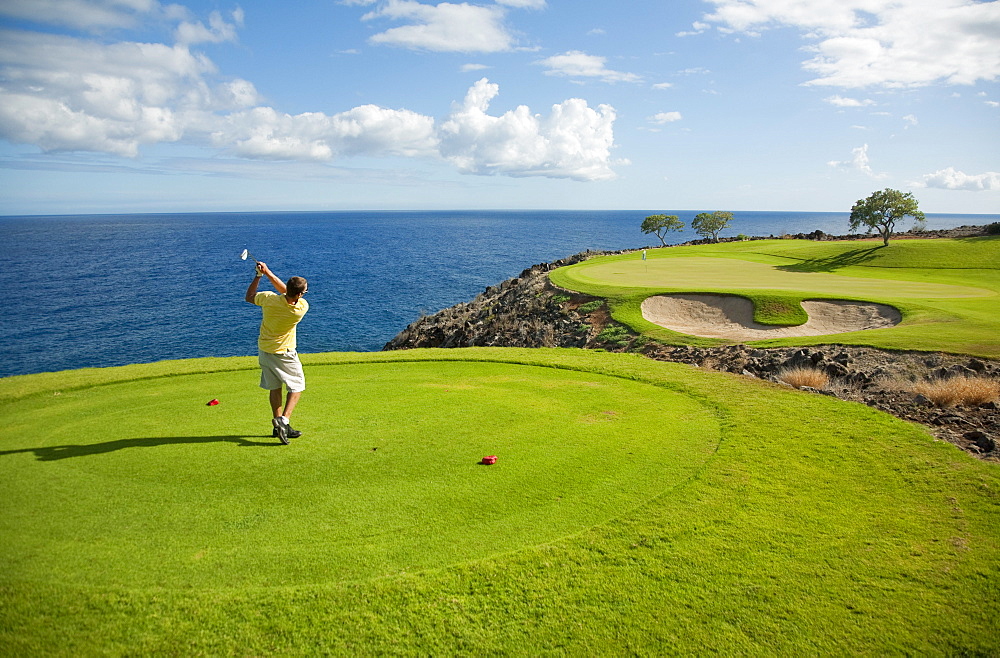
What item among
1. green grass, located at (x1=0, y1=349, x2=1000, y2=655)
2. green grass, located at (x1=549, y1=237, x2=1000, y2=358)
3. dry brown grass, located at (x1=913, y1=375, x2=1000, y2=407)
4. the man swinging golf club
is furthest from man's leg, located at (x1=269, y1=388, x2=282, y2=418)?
green grass, located at (x1=549, y1=237, x2=1000, y2=358)

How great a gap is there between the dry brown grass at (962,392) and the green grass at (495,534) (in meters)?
2.63

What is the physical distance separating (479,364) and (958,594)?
30.5 feet

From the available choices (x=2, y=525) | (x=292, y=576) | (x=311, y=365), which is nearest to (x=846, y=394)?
(x=292, y=576)

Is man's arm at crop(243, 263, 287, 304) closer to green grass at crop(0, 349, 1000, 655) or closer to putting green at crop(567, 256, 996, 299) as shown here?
green grass at crop(0, 349, 1000, 655)

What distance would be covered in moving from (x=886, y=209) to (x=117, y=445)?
5045 centimetres

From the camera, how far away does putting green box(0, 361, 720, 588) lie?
4.75 m

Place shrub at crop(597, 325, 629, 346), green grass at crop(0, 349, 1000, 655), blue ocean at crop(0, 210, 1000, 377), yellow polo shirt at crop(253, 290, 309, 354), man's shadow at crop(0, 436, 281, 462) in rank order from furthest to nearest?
1. blue ocean at crop(0, 210, 1000, 377)
2. shrub at crop(597, 325, 629, 346)
3. yellow polo shirt at crop(253, 290, 309, 354)
4. man's shadow at crop(0, 436, 281, 462)
5. green grass at crop(0, 349, 1000, 655)

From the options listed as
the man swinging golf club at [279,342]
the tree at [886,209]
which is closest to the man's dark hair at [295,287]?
the man swinging golf club at [279,342]

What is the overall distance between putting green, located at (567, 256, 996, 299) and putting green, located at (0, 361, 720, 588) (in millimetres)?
17165

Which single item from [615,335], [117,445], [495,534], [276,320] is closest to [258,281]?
[276,320]

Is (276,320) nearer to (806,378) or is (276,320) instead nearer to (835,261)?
(806,378)

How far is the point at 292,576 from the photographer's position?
4504 mm

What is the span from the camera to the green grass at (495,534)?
4.07m

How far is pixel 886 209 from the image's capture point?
4181 centimetres
